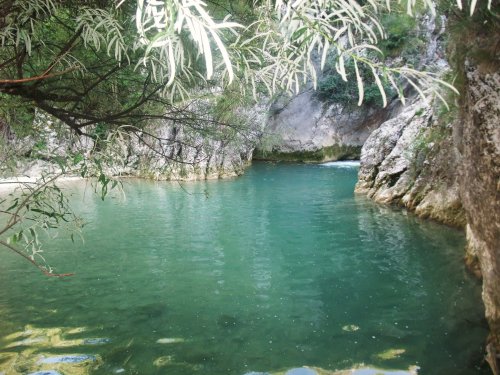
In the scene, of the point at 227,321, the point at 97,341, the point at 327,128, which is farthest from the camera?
the point at 327,128

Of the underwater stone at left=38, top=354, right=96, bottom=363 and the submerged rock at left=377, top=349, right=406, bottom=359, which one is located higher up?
the underwater stone at left=38, top=354, right=96, bottom=363

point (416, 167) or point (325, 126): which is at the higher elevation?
point (325, 126)

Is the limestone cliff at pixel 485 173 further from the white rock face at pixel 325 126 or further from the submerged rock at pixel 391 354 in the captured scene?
the white rock face at pixel 325 126

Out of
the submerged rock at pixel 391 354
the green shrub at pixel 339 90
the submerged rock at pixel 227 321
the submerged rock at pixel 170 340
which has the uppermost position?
the green shrub at pixel 339 90

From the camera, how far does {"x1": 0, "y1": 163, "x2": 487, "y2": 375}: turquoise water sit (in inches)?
169

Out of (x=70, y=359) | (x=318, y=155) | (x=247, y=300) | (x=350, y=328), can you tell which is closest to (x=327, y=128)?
(x=318, y=155)

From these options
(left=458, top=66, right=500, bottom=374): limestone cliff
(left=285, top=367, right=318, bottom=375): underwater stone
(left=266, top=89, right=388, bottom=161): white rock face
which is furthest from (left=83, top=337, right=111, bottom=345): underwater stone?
(left=266, top=89, right=388, bottom=161): white rock face

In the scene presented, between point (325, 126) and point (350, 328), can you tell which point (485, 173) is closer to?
point (350, 328)

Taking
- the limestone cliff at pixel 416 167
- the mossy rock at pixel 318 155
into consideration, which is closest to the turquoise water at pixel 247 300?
the limestone cliff at pixel 416 167

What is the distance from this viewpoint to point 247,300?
5883mm

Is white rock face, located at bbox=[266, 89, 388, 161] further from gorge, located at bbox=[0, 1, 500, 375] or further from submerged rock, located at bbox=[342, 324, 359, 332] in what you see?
submerged rock, located at bbox=[342, 324, 359, 332]

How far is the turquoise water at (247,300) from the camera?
4301 mm

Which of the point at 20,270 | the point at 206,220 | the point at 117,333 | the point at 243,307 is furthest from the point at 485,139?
the point at 206,220

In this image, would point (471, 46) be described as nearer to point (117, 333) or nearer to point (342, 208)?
point (117, 333)
